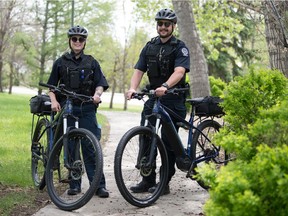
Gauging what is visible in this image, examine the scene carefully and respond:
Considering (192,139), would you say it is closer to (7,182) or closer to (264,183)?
(7,182)

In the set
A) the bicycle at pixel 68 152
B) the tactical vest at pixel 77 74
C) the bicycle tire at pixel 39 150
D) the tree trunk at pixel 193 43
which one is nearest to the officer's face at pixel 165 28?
the tactical vest at pixel 77 74

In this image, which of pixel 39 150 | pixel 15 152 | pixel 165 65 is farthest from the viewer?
pixel 15 152

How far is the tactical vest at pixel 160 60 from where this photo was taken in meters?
6.00

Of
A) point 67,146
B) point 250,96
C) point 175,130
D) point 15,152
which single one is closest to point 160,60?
point 175,130

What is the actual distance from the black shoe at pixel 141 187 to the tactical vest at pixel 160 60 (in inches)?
45.9

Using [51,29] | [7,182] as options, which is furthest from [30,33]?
Result: [7,182]

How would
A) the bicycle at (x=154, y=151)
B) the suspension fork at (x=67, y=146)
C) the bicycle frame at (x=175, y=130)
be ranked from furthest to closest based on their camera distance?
the bicycle frame at (x=175, y=130) → the suspension fork at (x=67, y=146) → the bicycle at (x=154, y=151)

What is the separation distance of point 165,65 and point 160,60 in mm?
82

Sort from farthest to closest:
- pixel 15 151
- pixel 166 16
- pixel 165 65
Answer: pixel 15 151
pixel 165 65
pixel 166 16

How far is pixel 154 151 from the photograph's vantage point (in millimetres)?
5613

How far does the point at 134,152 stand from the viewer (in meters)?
5.78

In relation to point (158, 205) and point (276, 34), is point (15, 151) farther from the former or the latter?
point (276, 34)

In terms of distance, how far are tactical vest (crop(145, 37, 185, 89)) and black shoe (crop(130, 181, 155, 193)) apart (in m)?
1.17

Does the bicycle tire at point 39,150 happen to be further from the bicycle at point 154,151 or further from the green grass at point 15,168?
the bicycle at point 154,151
